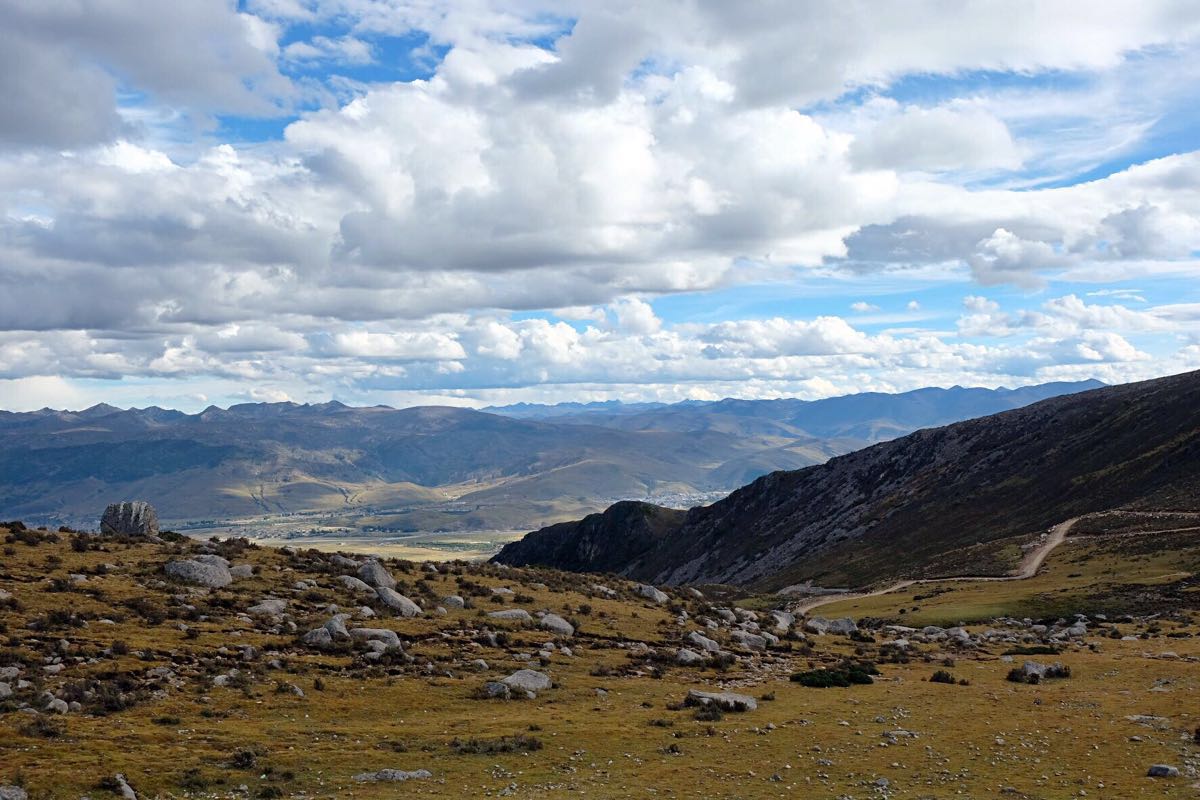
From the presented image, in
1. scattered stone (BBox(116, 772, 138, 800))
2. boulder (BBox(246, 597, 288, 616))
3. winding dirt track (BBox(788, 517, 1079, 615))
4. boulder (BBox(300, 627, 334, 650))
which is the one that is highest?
boulder (BBox(246, 597, 288, 616))

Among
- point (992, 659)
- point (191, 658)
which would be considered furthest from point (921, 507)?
point (191, 658)

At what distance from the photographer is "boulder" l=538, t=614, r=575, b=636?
50094 millimetres

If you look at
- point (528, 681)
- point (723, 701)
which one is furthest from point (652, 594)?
point (723, 701)

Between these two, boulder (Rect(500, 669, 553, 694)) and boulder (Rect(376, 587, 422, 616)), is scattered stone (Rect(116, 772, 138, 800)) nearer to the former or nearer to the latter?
boulder (Rect(500, 669, 553, 694))

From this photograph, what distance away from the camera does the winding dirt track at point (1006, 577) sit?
10414 cm

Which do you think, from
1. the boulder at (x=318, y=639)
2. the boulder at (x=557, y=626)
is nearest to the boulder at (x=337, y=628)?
the boulder at (x=318, y=639)

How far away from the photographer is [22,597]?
40.7 m

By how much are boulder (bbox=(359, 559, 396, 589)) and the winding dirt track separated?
60431 millimetres

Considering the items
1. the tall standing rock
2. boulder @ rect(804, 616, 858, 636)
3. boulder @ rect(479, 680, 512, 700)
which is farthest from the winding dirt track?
boulder @ rect(479, 680, 512, 700)

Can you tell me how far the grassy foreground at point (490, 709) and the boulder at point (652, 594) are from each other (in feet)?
26.4

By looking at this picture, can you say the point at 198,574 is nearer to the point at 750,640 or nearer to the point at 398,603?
the point at 398,603

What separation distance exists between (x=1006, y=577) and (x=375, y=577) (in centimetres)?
8196

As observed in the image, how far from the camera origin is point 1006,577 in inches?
4080

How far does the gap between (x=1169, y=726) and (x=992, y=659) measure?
20.4 m
